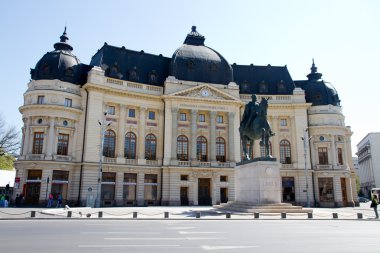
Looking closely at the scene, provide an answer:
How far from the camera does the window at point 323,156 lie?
5478 centimetres

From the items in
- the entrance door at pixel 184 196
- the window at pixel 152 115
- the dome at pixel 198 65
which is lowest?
the entrance door at pixel 184 196

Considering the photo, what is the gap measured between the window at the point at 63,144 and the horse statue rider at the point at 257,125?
25493 millimetres

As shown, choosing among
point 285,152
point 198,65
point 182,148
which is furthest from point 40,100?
point 285,152

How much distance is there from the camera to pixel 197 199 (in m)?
48.2

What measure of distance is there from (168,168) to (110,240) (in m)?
36.1

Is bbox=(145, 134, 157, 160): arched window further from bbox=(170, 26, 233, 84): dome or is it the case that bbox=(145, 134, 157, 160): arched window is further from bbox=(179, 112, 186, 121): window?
bbox=(170, 26, 233, 84): dome

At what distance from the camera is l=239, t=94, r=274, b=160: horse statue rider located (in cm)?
2906

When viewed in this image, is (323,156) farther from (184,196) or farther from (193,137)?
(184,196)

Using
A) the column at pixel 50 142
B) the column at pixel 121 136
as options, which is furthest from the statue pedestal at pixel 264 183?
the column at pixel 50 142

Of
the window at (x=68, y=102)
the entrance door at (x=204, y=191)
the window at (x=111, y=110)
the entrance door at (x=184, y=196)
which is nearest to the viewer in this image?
the window at (x=68, y=102)

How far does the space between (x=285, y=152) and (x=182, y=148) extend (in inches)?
729

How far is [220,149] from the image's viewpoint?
172ft

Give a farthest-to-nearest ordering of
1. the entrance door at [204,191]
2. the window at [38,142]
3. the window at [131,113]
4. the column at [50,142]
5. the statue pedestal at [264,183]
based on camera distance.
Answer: the window at [131,113] → the entrance door at [204,191] → the window at [38,142] → the column at [50,142] → the statue pedestal at [264,183]

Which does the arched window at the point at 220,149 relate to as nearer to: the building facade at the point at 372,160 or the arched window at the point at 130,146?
the arched window at the point at 130,146
